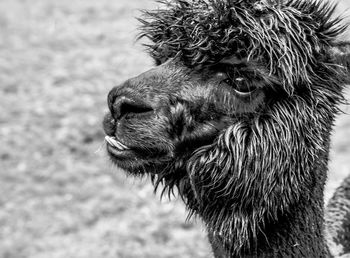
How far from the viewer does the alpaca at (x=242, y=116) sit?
276cm

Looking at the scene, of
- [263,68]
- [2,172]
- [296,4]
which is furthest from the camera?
[2,172]

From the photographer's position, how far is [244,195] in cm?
280

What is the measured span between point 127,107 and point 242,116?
1.65 ft

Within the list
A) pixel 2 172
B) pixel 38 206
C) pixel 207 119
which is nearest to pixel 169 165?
pixel 207 119

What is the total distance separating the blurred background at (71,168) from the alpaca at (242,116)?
1.22 m

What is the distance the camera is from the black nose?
2.71m

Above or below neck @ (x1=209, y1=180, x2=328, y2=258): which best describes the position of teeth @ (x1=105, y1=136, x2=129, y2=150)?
above

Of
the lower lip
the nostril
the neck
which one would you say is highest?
the nostril

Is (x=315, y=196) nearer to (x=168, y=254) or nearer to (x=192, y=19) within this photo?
(x=192, y=19)

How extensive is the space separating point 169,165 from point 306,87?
697 mm

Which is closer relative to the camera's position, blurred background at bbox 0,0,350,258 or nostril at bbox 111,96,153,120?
nostril at bbox 111,96,153,120

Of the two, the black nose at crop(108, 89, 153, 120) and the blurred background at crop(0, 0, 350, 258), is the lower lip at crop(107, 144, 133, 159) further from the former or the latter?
the blurred background at crop(0, 0, 350, 258)

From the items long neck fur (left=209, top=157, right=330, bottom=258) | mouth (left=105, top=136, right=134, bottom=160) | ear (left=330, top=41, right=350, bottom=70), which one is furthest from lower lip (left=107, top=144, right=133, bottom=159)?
ear (left=330, top=41, right=350, bottom=70)

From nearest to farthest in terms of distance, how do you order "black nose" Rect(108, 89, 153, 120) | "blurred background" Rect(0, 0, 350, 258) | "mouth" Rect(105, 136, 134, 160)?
1. "black nose" Rect(108, 89, 153, 120)
2. "mouth" Rect(105, 136, 134, 160)
3. "blurred background" Rect(0, 0, 350, 258)
